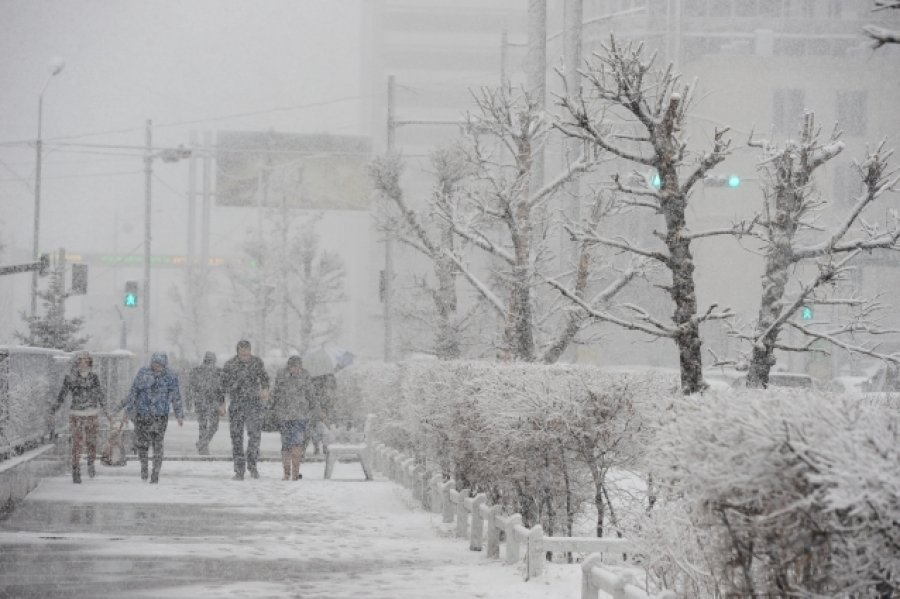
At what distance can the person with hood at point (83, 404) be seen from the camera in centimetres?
2038

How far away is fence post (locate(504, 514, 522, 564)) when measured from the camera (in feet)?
40.0

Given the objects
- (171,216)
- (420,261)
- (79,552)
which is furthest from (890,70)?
(171,216)

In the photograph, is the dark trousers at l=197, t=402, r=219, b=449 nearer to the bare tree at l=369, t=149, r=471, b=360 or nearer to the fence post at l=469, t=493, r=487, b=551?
the bare tree at l=369, t=149, r=471, b=360

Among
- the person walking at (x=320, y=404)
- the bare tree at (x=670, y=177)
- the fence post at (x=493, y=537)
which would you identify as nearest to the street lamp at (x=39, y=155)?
the person walking at (x=320, y=404)

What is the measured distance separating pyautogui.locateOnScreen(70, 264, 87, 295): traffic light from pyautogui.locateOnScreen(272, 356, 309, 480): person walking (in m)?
18.9

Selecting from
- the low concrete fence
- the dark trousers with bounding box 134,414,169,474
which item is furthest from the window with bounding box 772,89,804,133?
the low concrete fence

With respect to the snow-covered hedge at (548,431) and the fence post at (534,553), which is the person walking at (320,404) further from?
the fence post at (534,553)

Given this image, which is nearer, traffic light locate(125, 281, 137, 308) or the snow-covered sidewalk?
the snow-covered sidewalk

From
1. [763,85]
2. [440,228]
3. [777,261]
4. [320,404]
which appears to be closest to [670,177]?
[777,261]

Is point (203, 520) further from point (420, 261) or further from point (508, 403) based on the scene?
point (420, 261)

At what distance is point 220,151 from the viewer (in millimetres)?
57688

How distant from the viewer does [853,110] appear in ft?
221

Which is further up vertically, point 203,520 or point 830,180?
point 830,180

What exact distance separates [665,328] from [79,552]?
501 cm
